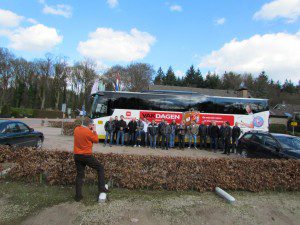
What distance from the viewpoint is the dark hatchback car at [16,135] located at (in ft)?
33.7

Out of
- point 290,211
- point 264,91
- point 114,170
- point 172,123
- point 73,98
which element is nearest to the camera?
point 290,211

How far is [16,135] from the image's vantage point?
11039mm

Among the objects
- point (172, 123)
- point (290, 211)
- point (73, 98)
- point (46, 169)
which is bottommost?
point (290, 211)

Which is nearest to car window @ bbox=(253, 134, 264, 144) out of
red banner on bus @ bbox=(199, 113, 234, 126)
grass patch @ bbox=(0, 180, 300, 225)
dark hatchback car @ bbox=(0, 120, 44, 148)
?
red banner on bus @ bbox=(199, 113, 234, 126)

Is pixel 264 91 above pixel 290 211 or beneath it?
above

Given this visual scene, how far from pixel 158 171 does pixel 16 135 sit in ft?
23.0

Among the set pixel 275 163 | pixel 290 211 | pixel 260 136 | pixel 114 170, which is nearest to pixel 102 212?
pixel 114 170

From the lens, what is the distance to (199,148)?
57.6ft

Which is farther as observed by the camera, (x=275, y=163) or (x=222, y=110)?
(x=222, y=110)

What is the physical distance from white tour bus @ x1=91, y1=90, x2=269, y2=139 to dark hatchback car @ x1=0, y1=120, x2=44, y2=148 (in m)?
5.08

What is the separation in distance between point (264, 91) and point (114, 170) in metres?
85.0

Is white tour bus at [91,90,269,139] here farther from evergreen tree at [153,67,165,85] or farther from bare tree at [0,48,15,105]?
evergreen tree at [153,67,165,85]

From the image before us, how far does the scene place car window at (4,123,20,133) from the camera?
10.6 m

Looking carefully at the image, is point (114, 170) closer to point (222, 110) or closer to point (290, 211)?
point (290, 211)
